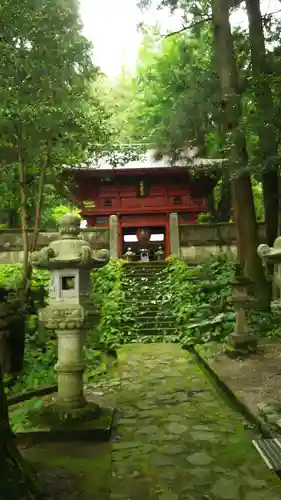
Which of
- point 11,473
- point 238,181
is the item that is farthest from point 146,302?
point 11,473

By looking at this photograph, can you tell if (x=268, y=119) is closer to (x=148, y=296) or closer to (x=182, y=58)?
(x=182, y=58)

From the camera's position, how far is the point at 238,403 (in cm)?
584

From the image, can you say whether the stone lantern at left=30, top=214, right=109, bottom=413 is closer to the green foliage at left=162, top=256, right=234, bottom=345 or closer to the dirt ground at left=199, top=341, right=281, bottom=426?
the dirt ground at left=199, top=341, right=281, bottom=426

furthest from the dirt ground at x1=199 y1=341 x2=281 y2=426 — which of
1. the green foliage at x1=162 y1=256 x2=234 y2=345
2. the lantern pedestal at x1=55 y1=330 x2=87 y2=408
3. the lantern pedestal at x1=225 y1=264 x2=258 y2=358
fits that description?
the lantern pedestal at x1=55 y1=330 x2=87 y2=408

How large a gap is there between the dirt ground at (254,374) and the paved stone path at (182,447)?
0.30m

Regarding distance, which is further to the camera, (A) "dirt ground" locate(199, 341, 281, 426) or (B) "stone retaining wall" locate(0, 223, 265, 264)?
(B) "stone retaining wall" locate(0, 223, 265, 264)

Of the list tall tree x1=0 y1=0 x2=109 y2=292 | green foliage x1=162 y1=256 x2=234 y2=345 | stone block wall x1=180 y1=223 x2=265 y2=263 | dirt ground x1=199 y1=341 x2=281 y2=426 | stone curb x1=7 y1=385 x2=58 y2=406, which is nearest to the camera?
dirt ground x1=199 y1=341 x2=281 y2=426

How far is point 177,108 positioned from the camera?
13289 mm

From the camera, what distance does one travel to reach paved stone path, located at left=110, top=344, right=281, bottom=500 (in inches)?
144

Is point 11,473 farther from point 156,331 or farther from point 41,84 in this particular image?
point 156,331

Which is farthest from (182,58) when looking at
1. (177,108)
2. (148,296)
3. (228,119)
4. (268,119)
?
(148,296)

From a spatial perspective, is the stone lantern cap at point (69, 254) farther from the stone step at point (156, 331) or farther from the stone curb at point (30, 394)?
the stone step at point (156, 331)

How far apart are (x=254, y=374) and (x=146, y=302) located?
734 centimetres

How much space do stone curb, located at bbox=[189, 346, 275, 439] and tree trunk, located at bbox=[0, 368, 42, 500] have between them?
2.62 meters
